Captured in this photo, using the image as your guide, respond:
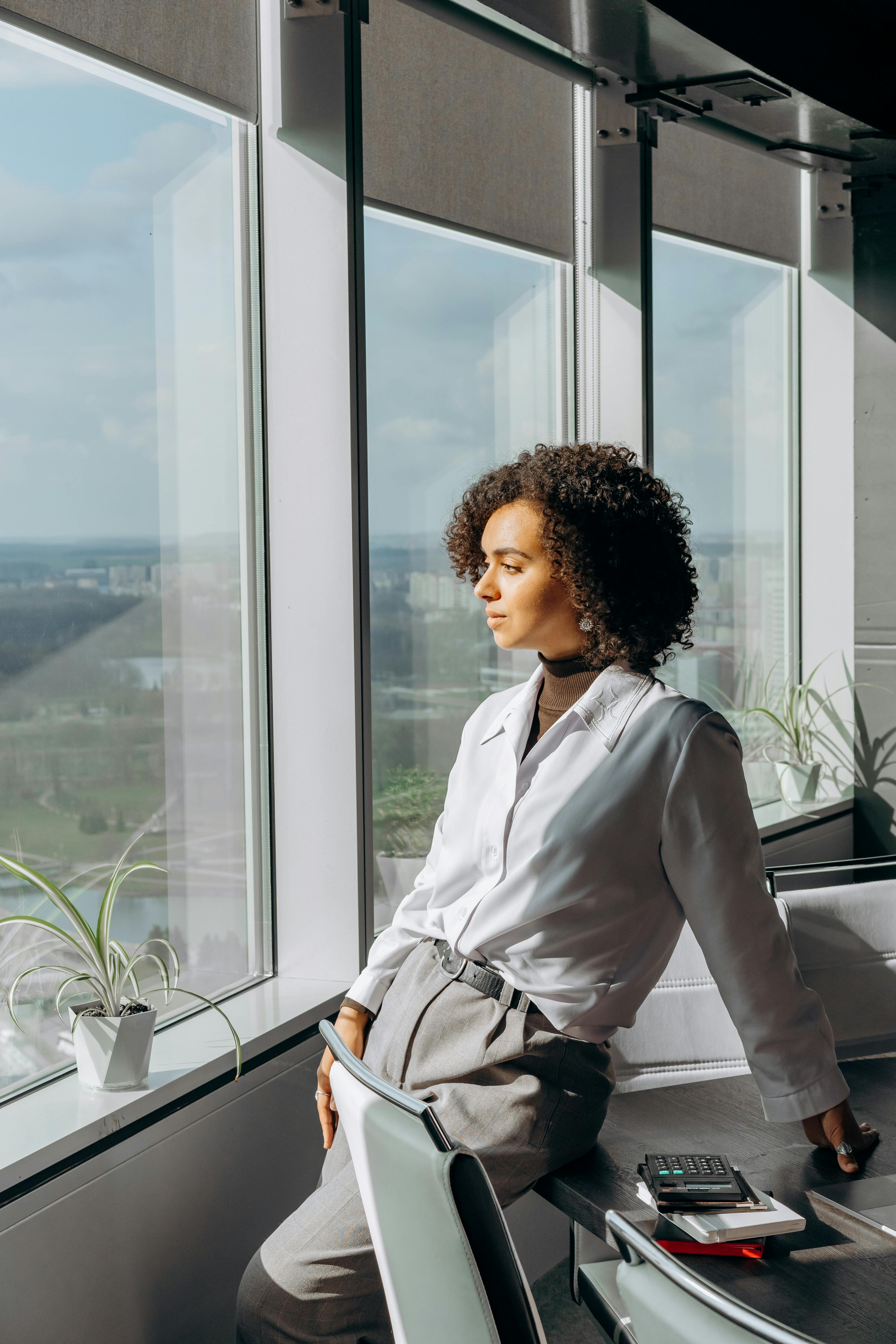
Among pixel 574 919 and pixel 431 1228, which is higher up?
pixel 574 919

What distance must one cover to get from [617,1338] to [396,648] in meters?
1.76

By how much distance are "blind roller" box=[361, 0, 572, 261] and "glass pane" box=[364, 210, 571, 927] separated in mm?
87

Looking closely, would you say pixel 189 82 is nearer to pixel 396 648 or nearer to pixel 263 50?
pixel 263 50

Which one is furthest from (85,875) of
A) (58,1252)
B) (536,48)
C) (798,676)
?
(798,676)

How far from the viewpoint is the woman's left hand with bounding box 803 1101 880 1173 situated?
1.43 m

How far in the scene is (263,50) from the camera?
2.43m

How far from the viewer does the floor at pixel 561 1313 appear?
2525 millimetres

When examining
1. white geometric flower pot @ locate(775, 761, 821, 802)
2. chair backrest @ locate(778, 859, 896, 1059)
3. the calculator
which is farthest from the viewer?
white geometric flower pot @ locate(775, 761, 821, 802)

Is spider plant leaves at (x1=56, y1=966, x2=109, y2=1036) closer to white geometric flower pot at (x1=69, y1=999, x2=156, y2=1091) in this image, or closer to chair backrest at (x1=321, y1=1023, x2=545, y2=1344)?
white geometric flower pot at (x1=69, y1=999, x2=156, y2=1091)

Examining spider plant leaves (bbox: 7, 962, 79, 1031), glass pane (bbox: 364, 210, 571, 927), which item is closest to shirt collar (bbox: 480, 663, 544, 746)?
spider plant leaves (bbox: 7, 962, 79, 1031)

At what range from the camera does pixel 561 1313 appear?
102 inches

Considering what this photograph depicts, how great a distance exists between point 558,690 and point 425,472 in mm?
1482

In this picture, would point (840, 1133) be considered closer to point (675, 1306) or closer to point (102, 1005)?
point (675, 1306)

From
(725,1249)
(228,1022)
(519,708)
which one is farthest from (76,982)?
(725,1249)
